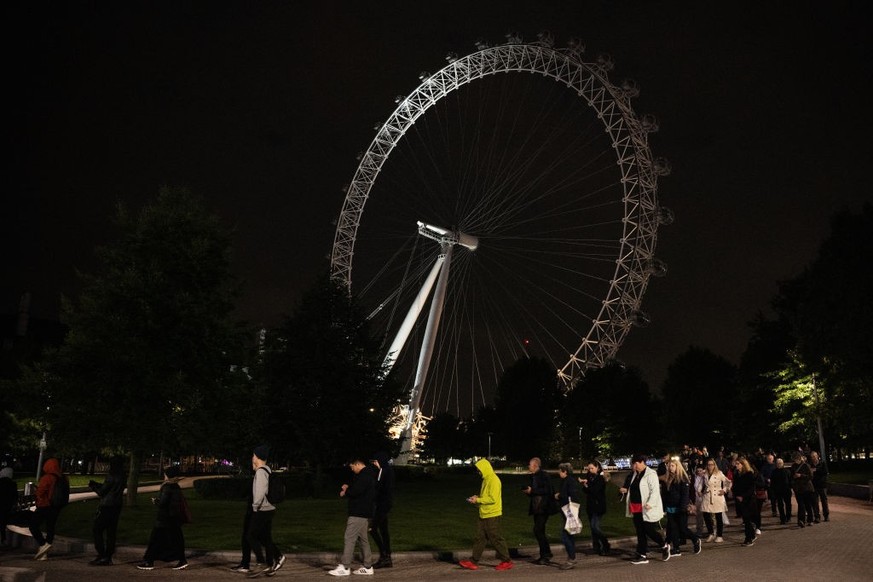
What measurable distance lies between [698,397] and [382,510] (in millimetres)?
78674

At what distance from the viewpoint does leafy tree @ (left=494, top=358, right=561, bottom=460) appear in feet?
247

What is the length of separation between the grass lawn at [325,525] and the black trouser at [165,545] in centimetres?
211

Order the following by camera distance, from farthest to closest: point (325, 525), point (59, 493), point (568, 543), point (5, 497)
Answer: point (325, 525) → point (5, 497) → point (59, 493) → point (568, 543)

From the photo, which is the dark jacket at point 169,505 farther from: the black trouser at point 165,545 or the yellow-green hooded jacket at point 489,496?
the yellow-green hooded jacket at point 489,496

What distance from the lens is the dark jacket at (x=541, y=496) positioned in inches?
574

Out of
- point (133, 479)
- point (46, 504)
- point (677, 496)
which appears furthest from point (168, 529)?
point (133, 479)

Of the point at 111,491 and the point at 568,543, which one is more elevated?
the point at 111,491

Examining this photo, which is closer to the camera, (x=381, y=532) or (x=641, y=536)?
(x=381, y=532)

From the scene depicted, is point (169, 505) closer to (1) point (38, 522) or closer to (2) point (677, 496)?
(1) point (38, 522)

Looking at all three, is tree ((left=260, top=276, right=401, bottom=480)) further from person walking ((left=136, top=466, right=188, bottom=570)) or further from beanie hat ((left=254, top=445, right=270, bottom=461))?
beanie hat ((left=254, top=445, right=270, bottom=461))

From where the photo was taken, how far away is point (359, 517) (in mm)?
12773

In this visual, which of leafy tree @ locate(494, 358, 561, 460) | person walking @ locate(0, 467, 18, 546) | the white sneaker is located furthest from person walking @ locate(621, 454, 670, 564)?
leafy tree @ locate(494, 358, 561, 460)

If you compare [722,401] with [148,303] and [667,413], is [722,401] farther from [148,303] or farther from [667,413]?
[148,303]

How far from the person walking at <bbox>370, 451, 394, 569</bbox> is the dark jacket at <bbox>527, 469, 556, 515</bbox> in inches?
107
